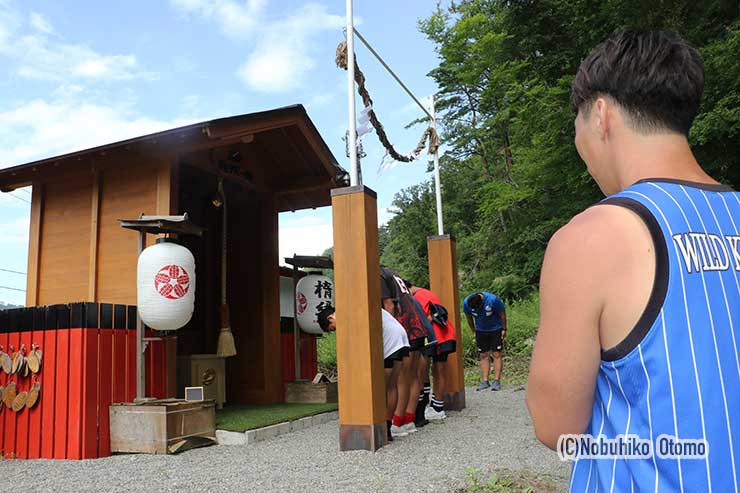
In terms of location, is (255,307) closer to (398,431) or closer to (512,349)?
(398,431)

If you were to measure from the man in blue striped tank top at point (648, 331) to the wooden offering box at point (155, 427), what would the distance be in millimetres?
4930

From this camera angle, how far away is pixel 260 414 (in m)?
6.83

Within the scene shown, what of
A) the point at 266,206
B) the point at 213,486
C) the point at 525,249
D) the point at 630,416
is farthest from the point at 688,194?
the point at 525,249

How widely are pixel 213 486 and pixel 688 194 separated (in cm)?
388

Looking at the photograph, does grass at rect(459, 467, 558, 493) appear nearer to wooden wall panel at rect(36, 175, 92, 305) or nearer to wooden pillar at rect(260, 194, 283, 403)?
wooden pillar at rect(260, 194, 283, 403)

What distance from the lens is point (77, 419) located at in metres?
5.23

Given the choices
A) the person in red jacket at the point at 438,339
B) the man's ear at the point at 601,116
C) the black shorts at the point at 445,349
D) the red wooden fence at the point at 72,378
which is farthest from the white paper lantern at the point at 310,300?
the man's ear at the point at 601,116

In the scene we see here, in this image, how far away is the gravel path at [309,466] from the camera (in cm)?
400

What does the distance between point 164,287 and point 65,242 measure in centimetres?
227

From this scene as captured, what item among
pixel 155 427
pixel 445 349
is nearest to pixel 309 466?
pixel 155 427

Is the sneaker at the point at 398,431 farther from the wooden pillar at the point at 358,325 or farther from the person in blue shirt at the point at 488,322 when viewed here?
the person in blue shirt at the point at 488,322

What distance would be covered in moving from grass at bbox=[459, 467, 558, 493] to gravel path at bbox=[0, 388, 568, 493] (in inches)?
2.9

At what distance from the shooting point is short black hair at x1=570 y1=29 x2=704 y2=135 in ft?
3.41

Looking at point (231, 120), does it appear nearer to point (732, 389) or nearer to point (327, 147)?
point (327, 147)
